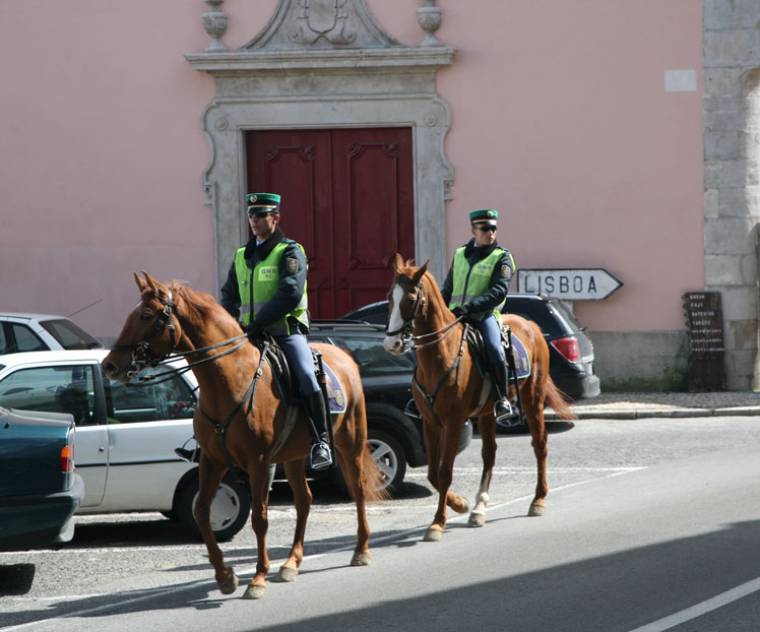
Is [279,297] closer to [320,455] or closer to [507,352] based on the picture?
[320,455]

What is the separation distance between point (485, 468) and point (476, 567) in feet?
7.66

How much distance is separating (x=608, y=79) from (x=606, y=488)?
10132 millimetres

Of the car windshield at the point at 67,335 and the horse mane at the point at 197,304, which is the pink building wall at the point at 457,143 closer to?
the car windshield at the point at 67,335

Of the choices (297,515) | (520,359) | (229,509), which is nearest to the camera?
(297,515)

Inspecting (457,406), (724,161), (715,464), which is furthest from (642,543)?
(724,161)

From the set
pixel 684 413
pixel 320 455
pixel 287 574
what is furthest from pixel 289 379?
pixel 684 413

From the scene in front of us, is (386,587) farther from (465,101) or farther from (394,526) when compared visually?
(465,101)

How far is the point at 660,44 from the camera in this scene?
2159 cm

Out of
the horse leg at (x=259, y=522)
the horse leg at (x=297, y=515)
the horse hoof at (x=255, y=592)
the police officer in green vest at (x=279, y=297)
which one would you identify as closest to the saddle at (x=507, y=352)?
the police officer in green vest at (x=279, y=297)

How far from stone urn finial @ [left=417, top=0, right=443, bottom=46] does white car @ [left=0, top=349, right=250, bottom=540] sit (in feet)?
38.2

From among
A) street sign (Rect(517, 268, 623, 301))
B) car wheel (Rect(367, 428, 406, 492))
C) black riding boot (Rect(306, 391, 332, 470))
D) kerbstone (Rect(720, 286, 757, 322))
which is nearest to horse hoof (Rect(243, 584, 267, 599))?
black riding boot (Rect(306, 391, 332, 470))

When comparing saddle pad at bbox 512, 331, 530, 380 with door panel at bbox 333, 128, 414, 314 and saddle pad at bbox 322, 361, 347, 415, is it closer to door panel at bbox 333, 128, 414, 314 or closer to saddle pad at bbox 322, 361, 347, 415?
saddle pad at bbox 322, 361, 347, 415

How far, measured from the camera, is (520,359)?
485 inches

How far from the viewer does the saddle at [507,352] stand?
1182 centimetres
